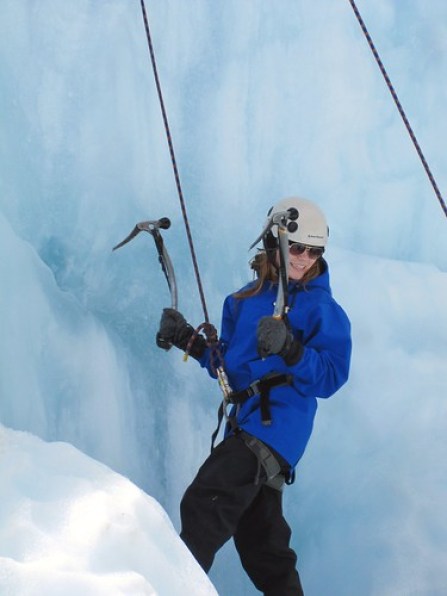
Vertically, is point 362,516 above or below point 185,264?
below

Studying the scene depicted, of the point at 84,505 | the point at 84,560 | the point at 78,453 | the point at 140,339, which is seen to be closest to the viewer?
the point at 84,560

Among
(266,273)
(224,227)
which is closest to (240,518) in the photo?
(266,273)

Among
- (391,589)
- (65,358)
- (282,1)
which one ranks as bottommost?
(391,589)

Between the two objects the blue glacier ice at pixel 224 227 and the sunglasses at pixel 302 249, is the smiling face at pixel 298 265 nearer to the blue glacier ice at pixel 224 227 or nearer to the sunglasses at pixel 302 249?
the sunglasses at pixel 302 249

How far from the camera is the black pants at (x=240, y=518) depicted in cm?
227

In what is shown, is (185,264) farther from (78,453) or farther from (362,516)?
(78,453)

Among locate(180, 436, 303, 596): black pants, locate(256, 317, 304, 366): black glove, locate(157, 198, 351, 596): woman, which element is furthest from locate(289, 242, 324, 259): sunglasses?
locate(180, 436, 303, 596): black pants

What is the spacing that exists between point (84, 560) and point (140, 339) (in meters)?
1.65

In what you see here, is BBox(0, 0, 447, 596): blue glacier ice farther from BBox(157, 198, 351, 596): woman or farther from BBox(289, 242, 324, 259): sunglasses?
BBox(289, 242, 324, 259): sunglasses

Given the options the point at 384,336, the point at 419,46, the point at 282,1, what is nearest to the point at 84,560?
the point at 384,336

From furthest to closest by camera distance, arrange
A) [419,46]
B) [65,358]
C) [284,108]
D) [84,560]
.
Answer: [419,46]
[284,108]
[65,358]
[84,560]

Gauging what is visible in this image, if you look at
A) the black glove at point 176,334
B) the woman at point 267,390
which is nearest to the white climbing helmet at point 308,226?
the woman at point 267,390

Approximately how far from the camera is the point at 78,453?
1950 mm

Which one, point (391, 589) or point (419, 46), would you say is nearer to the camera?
point (391, 589)
